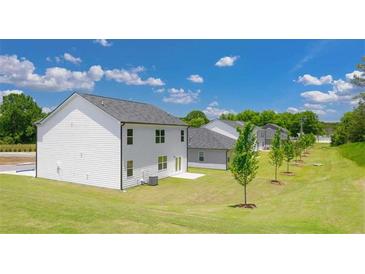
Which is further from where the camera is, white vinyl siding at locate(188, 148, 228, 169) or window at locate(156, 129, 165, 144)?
white vinyl siding at locate(188, 148, 228, 169)

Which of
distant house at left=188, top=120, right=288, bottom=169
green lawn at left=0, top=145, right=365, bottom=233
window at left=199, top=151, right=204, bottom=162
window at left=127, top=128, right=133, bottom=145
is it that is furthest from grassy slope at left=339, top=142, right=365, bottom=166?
window at left=127, top=128, right=133, bottom=145

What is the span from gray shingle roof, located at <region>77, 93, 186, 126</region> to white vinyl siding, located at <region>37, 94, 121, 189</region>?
583 mm

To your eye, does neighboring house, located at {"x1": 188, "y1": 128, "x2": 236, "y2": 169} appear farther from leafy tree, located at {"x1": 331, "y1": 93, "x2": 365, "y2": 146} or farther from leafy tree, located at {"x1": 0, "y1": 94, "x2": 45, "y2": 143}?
leafy tree, located at {"x1": 0, "y1": 94, "x2": 45, "y2": 143}

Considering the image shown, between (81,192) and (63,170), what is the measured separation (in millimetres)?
4484

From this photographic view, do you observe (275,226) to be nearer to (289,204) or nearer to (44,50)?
(289,204)

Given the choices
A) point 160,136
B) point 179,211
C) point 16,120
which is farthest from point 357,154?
point 16,120

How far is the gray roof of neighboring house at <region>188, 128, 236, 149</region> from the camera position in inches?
1239

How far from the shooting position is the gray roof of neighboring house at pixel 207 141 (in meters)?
31.5

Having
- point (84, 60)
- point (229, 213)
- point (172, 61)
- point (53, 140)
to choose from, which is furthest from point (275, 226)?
point (53, 140)

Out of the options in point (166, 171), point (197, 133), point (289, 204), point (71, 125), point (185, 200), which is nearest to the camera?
point (289, 204)

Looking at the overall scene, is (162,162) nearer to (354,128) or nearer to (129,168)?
(129,168)

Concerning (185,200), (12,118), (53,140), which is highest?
(12,118)

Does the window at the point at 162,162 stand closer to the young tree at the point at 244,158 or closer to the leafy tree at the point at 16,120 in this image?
the young tree at the point at 244,158

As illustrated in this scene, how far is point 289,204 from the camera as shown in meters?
14.7
